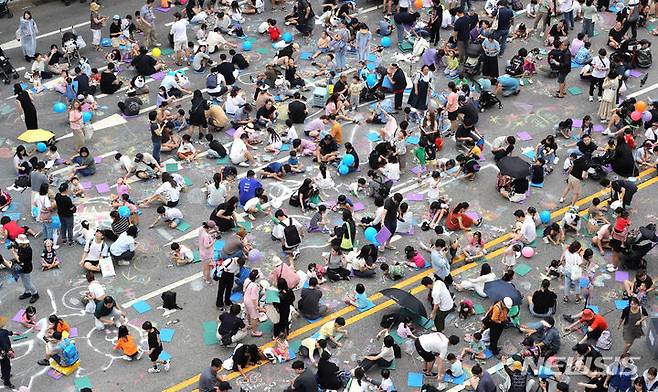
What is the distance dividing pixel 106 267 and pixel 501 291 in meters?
9.42

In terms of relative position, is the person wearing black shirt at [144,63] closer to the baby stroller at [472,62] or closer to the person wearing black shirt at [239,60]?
the person wearing black shirt at [239,60]

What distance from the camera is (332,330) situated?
24406 millimetres

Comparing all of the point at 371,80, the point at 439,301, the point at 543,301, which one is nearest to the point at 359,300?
the point at 439,301

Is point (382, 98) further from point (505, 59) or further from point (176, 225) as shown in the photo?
point (176, 225)

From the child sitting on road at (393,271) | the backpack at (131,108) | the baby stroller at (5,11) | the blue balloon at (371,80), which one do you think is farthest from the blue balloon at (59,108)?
the child sitting on road at (393,271)

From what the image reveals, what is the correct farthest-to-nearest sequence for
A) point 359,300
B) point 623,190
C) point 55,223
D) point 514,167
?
1. point 514,167
2. point 623,190
3. point 55,223
4. point 359,300

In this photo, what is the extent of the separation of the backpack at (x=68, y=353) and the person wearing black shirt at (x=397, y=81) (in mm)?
13264

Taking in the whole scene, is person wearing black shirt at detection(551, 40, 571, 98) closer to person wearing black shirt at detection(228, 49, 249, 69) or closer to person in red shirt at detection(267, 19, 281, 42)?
person in red shirt at detection(267, 19, 281, 42)

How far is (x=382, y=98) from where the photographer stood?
3269 cm

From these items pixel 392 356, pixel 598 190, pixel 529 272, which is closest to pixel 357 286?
pixel 392 356

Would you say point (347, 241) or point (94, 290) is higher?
point (347, 241)

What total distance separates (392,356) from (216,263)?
502 centimetres

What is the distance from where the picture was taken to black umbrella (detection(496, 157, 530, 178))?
28.6 m

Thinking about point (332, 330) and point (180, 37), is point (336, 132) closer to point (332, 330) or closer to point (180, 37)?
point (180, 37)
